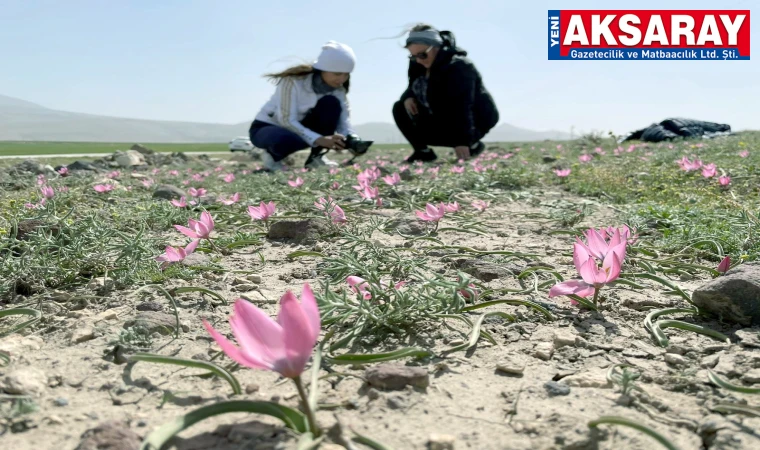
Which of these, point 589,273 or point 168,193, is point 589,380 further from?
point 168,193

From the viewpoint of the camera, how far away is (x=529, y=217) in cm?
305

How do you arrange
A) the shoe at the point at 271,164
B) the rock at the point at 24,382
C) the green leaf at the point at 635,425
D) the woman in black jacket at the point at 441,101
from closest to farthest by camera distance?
the green leaf at the point at 635,425 → the rock at the point at 24,382 → the shoe at the point at 271,164 → the woman in black jacket at the point at 441,101

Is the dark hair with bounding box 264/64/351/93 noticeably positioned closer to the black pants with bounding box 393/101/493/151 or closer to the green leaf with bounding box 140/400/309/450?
the black pants with bounding box 393/101/493/151

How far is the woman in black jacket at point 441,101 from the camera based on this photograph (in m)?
7.41

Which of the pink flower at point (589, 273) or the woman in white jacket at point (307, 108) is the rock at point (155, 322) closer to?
the pink flower at point (589, 273)

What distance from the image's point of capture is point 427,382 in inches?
43.2

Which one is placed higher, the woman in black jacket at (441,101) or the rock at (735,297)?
the woman in black jacket at (441,101)

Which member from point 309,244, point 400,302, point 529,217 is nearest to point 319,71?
point 529,217

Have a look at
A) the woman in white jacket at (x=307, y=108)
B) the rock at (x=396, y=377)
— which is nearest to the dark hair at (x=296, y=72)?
the woman in white jacket at (x=307, y=108)

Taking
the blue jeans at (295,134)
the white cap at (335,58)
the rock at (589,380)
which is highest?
the white cap at (335,58)

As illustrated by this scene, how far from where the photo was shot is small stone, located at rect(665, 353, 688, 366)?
119 centimetres

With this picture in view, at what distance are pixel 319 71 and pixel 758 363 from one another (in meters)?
6.08

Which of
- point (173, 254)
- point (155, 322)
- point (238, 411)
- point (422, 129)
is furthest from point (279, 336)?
point (422, 129)

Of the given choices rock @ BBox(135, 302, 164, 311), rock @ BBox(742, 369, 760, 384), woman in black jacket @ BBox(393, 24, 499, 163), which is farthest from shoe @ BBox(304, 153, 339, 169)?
rock @ BBox(742, 369, 760, 384)
